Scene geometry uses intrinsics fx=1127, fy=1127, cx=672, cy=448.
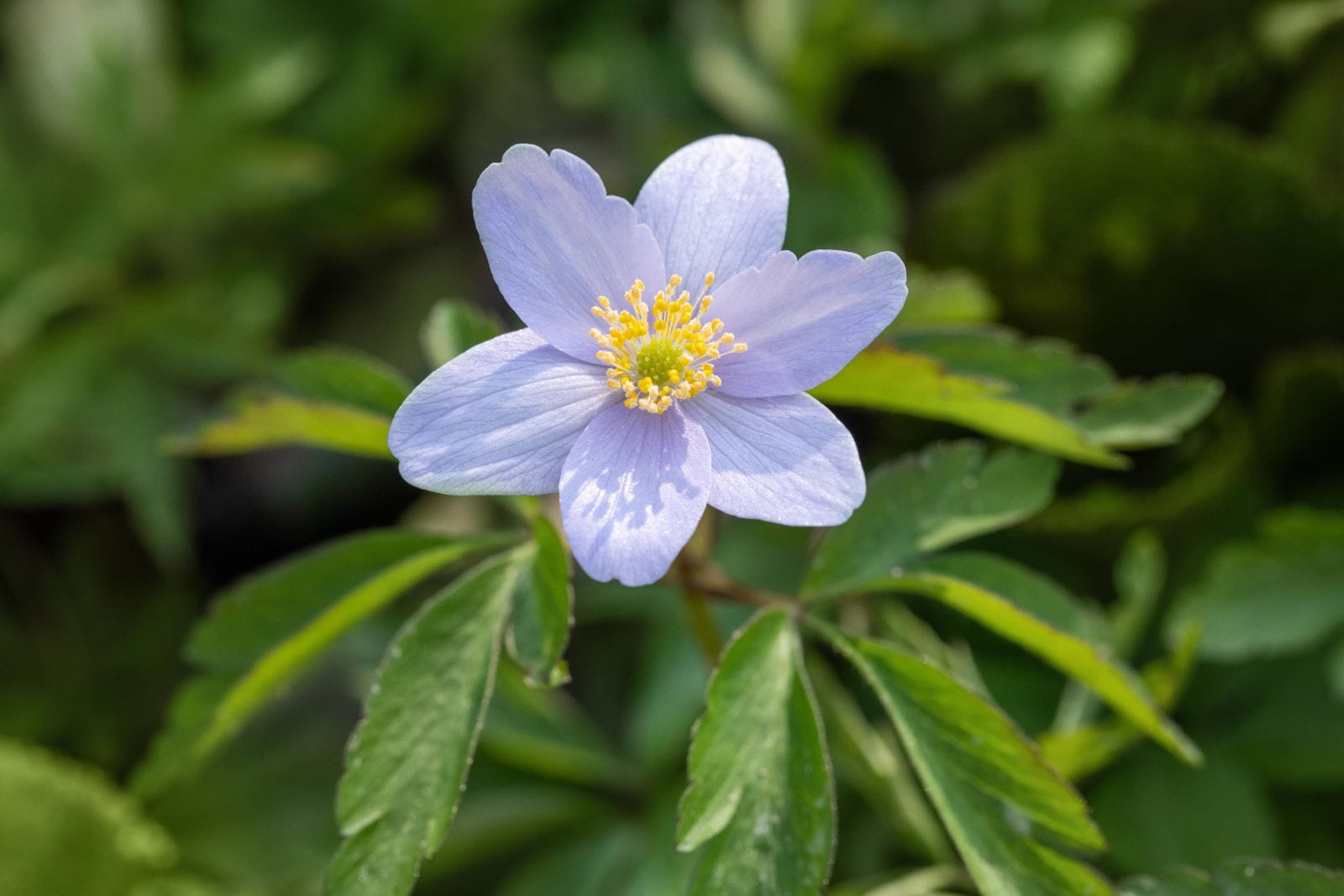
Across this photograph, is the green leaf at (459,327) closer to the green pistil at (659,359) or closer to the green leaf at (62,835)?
the green pistil at (659,359)

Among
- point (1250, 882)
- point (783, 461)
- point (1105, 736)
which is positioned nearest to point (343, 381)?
point (783, 461)

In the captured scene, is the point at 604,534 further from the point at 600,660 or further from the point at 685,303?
the point at 600,660

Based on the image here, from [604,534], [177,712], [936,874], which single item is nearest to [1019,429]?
[604,534]

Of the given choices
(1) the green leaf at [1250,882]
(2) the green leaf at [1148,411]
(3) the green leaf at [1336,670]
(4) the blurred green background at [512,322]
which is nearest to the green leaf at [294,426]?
(4) the blurred green background at [512,322]

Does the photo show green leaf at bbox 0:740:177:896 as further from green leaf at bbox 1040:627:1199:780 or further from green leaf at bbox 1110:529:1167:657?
green leaf at bbox 1110:529:1167:657

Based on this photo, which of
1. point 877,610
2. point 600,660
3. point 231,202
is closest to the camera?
point 877,610
